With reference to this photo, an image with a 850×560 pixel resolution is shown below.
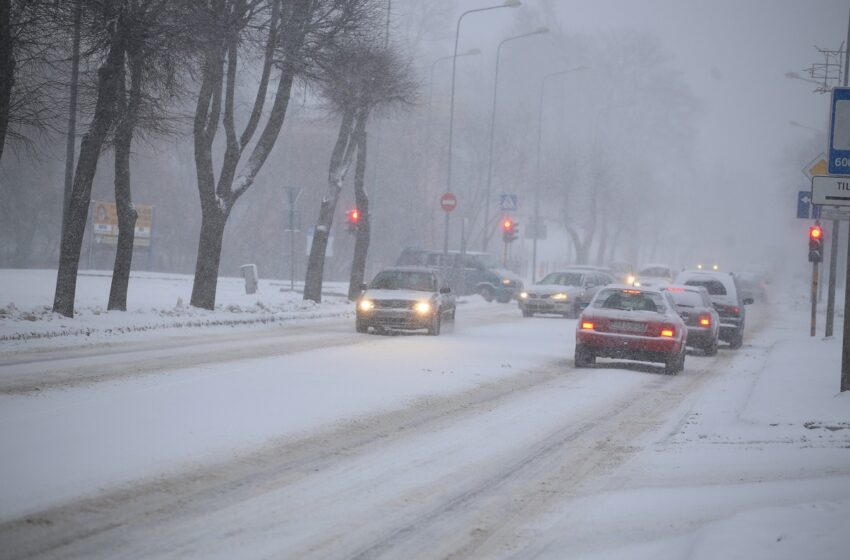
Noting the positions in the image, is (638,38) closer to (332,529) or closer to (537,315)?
(537,315)

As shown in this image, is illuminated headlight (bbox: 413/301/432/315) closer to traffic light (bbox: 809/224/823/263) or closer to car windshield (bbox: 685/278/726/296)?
car windshield (bbox: 685/278/726/296)

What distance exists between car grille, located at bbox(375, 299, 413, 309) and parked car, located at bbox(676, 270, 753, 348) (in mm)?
7158

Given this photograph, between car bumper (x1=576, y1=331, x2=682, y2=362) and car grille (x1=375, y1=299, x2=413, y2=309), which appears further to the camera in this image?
car grille (x1=375, y1=299, x2=413, y2=309)

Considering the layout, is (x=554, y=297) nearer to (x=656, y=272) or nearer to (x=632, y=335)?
(x=632, y=335)

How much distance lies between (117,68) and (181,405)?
12147mm

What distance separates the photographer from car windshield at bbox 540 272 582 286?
1512 inches

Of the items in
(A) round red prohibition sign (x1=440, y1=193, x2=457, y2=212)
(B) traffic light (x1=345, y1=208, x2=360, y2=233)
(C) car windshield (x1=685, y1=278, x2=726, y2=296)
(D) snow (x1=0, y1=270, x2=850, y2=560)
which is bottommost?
(D) snow (x1=0, y1=270, x2=850, y2=560)

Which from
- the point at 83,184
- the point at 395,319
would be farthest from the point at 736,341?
the point at 83,184

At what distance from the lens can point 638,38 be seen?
3652 inches

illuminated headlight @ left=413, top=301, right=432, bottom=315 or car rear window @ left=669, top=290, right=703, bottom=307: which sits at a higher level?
car rear window @ left=669, top=290, right=703, bottom=307

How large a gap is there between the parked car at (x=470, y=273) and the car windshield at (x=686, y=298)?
2288cm

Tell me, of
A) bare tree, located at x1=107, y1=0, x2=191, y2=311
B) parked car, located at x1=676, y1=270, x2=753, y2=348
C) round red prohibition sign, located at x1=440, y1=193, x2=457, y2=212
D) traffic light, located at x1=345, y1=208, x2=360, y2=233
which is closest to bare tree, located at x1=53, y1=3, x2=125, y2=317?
bare tree, located at x1=107, y1=0, x2=191, y2=311

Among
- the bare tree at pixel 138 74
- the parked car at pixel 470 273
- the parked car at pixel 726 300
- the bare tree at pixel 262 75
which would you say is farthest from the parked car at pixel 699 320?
the parked car at pixel 470 273

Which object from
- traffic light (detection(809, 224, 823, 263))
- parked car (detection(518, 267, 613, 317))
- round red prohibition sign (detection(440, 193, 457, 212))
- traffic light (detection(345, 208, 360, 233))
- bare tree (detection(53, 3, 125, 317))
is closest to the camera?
bare tree (detection(53, 3, 125, 317))
